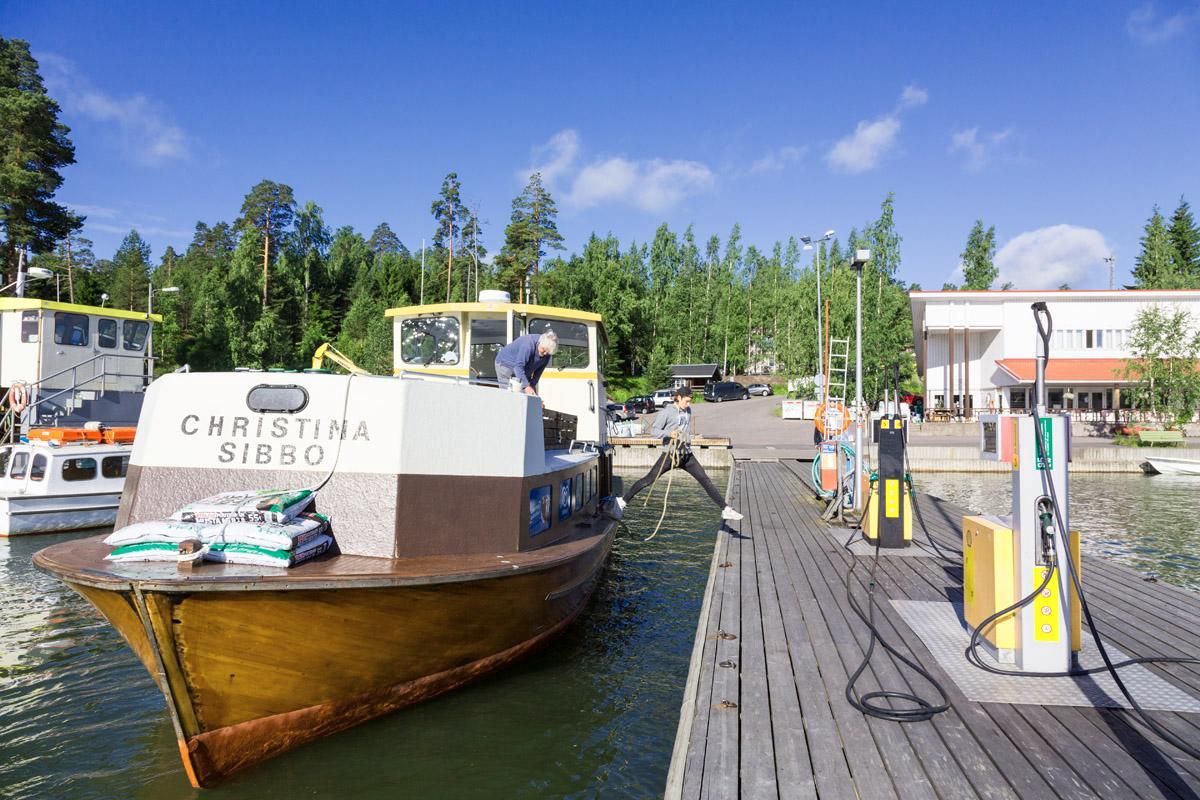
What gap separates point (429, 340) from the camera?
31.8 ft

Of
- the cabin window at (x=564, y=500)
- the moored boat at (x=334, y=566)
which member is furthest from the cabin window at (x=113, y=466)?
the cabin window at (x=564, y=500)

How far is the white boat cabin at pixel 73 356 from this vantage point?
715 inches

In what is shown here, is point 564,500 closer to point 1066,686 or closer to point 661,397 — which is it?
point 1066,686

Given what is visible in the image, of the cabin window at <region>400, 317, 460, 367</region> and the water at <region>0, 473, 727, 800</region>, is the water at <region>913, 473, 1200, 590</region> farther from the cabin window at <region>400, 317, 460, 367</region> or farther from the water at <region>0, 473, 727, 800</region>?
the cabin window at <region>400, 317, 460, 367</region>

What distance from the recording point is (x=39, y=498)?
13922 mm

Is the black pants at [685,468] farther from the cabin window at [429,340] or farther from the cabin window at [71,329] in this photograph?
the cabin window at [71,329]

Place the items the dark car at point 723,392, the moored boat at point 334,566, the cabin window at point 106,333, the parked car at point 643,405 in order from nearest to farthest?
the moored boat at point 334,566 → the cabin window at point 106,333 → the parked car at point 643,405 → the dark car at point 723,392

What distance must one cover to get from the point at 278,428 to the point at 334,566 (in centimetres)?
118

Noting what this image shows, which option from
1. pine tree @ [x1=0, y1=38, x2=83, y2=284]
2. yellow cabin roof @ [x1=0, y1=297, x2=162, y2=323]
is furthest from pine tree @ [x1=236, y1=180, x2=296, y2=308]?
yellow cabin roof @ [x1=0, y1=297, x2=162, y2=323]

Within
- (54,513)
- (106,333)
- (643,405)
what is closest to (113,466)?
→ (54,513)

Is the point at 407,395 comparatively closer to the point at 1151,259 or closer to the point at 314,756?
the point at 314,756

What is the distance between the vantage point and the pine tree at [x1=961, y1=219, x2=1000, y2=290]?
216 feet

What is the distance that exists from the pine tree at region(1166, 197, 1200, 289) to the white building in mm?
40923

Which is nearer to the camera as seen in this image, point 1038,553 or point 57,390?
point 1038,553
